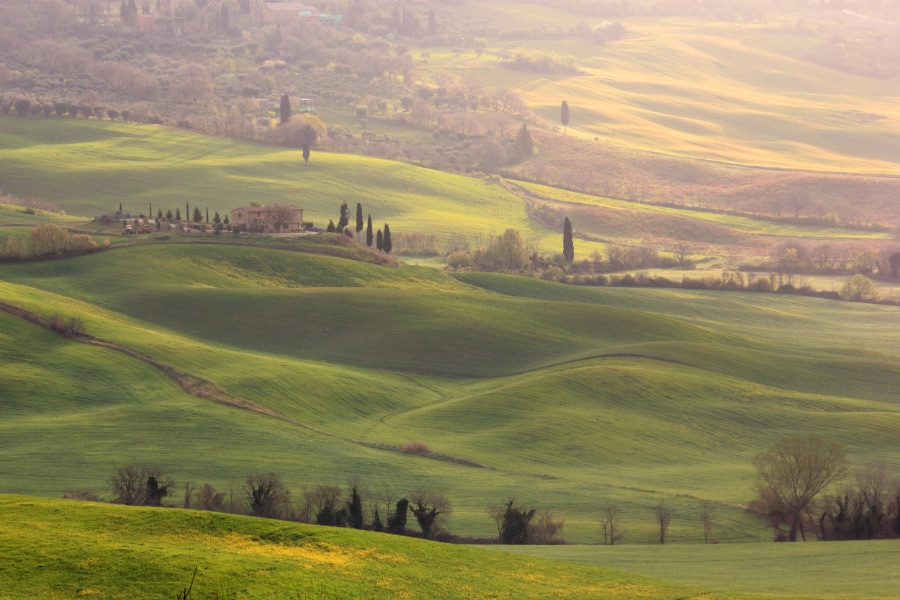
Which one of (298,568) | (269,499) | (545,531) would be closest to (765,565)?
(545,531)

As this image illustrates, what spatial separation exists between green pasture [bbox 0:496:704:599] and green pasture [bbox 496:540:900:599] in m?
3.87

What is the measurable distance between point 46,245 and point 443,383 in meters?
48.2

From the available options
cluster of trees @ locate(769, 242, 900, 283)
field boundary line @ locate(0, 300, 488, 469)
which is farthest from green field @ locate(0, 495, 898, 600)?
cluster of trees @ locate(769, 242, 900, 283)

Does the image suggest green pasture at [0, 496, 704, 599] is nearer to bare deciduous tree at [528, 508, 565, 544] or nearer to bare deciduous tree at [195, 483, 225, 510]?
bare deciduous tree at [528, 508, 565, 544]

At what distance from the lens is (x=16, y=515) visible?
4203 centimetres

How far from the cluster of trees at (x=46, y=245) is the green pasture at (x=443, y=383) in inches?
97.0

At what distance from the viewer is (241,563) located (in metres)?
38.7

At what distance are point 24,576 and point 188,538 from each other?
6368 mm

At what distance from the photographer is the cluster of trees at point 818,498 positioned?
59781 mm

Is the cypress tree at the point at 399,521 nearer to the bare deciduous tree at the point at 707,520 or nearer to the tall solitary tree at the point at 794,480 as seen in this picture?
the bare deciduous tree at the point at 707,520

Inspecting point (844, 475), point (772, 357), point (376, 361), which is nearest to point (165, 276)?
point (376, 361)

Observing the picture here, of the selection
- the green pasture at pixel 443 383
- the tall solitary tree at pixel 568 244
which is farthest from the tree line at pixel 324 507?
the tall solitary tree at pixel 568 244

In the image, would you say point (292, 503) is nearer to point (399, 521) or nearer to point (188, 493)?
point (188, 493)

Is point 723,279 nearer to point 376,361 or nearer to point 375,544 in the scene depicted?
point 376,361
